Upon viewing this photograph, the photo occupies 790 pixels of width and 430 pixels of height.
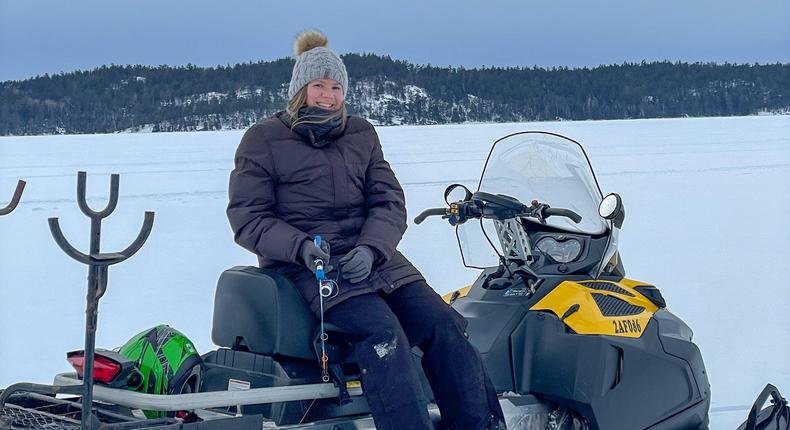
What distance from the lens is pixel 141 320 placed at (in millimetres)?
5043

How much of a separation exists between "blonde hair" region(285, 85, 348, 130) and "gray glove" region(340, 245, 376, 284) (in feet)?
1.28

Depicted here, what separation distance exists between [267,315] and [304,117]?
0.56 meters

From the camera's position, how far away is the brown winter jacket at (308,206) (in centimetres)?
258

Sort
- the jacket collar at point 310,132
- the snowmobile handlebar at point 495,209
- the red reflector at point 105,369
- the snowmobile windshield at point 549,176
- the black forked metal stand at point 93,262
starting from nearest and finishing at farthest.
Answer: the black forked metal stand at point 93,262, the red reflector at point 105,369, the jacket collar at point 310,132, the snowmobile handlebar at point 495,209, the snowmobile windshield at point 549,176

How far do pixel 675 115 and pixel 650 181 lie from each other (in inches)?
1232

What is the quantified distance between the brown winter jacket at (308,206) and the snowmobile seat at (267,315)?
0.16 feet

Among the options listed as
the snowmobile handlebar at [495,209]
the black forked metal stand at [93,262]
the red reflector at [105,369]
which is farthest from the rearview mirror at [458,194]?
the black forked metal stand at [93,262]

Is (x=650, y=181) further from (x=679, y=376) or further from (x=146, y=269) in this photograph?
(x=679, y=376)

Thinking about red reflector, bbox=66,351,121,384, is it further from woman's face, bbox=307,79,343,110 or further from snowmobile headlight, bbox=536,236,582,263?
snowmobile headlight, bbox=536,236,582,263

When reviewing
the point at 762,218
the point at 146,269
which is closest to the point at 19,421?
the point at 146,269

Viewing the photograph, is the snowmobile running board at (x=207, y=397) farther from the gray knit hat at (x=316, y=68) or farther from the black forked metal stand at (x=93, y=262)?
the gray knit hat at (x=316, y=68)

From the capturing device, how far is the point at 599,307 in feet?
9.76

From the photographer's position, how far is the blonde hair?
2707 millimetres

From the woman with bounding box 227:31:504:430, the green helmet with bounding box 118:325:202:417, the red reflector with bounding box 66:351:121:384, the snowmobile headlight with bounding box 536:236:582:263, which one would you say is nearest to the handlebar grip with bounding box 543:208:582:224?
the snowmobile headlight with bounding box 536:236:582:263
